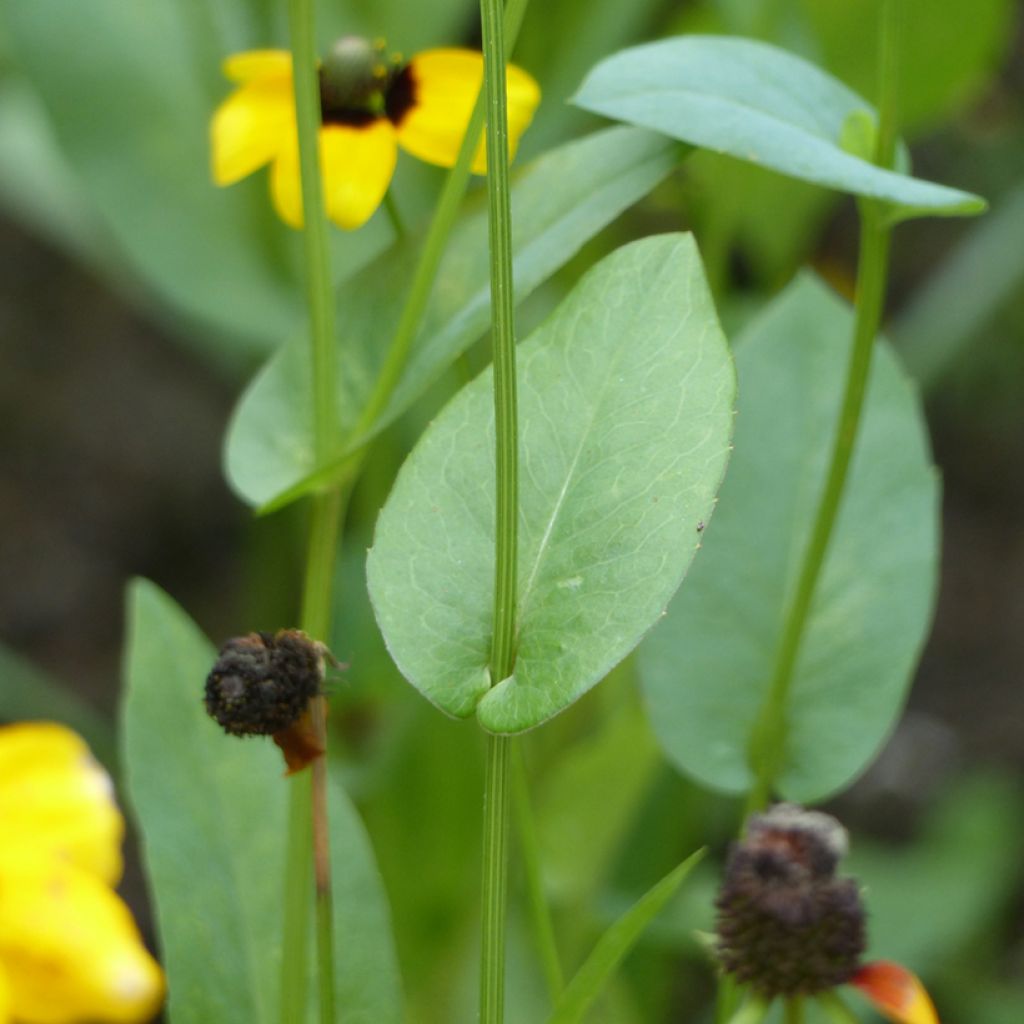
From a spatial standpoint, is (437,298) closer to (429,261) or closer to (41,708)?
(429,261)

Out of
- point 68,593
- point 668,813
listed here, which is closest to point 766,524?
point 668,813

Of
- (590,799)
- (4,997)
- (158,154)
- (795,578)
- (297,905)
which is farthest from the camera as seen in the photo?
(158,154)

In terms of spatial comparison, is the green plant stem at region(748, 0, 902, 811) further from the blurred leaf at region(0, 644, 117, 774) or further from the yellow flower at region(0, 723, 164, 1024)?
the blurred leaf at region(0, 644, 117, 774)

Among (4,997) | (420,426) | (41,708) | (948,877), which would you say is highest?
(4,997)

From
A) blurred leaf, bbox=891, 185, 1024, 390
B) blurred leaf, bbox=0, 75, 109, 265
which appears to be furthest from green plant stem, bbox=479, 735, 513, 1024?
blurred leaf, bbox=0, 75, 109, 265

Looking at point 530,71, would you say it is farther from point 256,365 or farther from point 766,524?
point 766,524

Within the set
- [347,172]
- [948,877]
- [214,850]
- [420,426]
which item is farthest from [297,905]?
[948,877]
